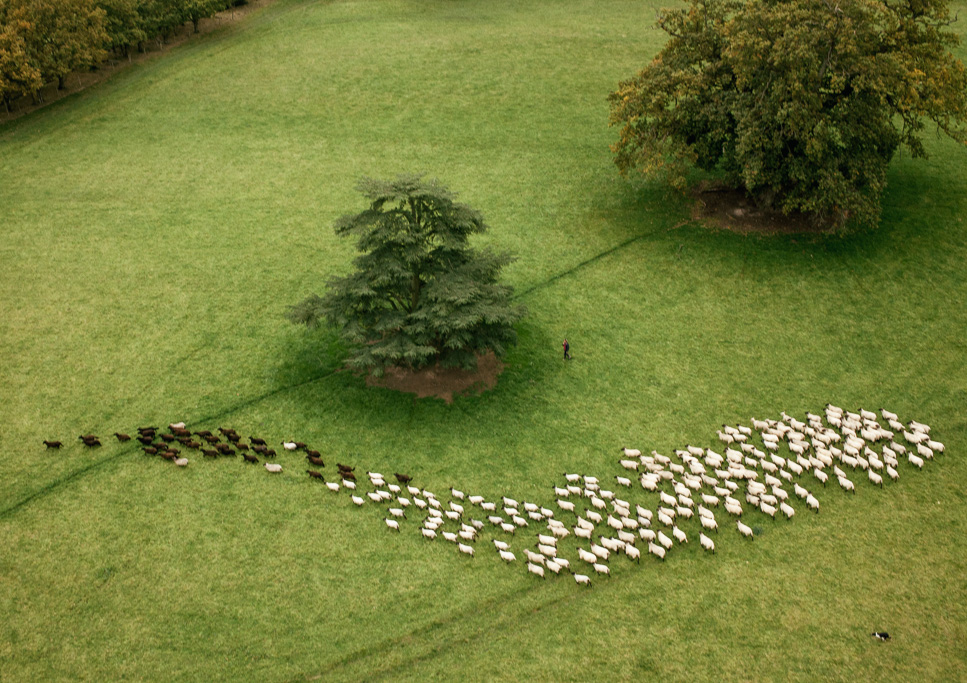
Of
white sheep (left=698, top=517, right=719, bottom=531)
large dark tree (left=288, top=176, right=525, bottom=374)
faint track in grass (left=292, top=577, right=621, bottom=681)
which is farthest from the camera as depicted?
large dark tree (left=288, top=176, right=525, bottom=374)

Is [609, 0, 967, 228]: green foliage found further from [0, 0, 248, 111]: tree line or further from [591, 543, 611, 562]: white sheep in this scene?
[0, 0, 248, 111]: tree line

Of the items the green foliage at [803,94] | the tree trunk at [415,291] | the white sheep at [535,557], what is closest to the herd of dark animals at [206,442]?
the white sheep at [535,557]

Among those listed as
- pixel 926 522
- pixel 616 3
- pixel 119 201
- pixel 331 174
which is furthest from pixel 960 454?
pixel 616 3

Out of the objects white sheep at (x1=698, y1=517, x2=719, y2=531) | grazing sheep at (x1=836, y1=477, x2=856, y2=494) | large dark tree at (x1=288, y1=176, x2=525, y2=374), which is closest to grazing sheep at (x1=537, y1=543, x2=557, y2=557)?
white sheep at (x1=698, y1=517, x2=719, y2=531)

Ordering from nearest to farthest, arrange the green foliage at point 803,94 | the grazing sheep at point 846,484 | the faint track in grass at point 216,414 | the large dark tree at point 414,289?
the grazing sheep at point 846,484 → the faint track in grass at point 216,414 → the large dark tree at point 414,289 → the green foliage at point 803,94

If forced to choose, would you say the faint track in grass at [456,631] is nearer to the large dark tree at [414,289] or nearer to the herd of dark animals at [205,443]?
the herd of dark animals at [205,443]

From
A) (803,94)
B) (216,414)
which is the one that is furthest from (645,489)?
(803,94)
